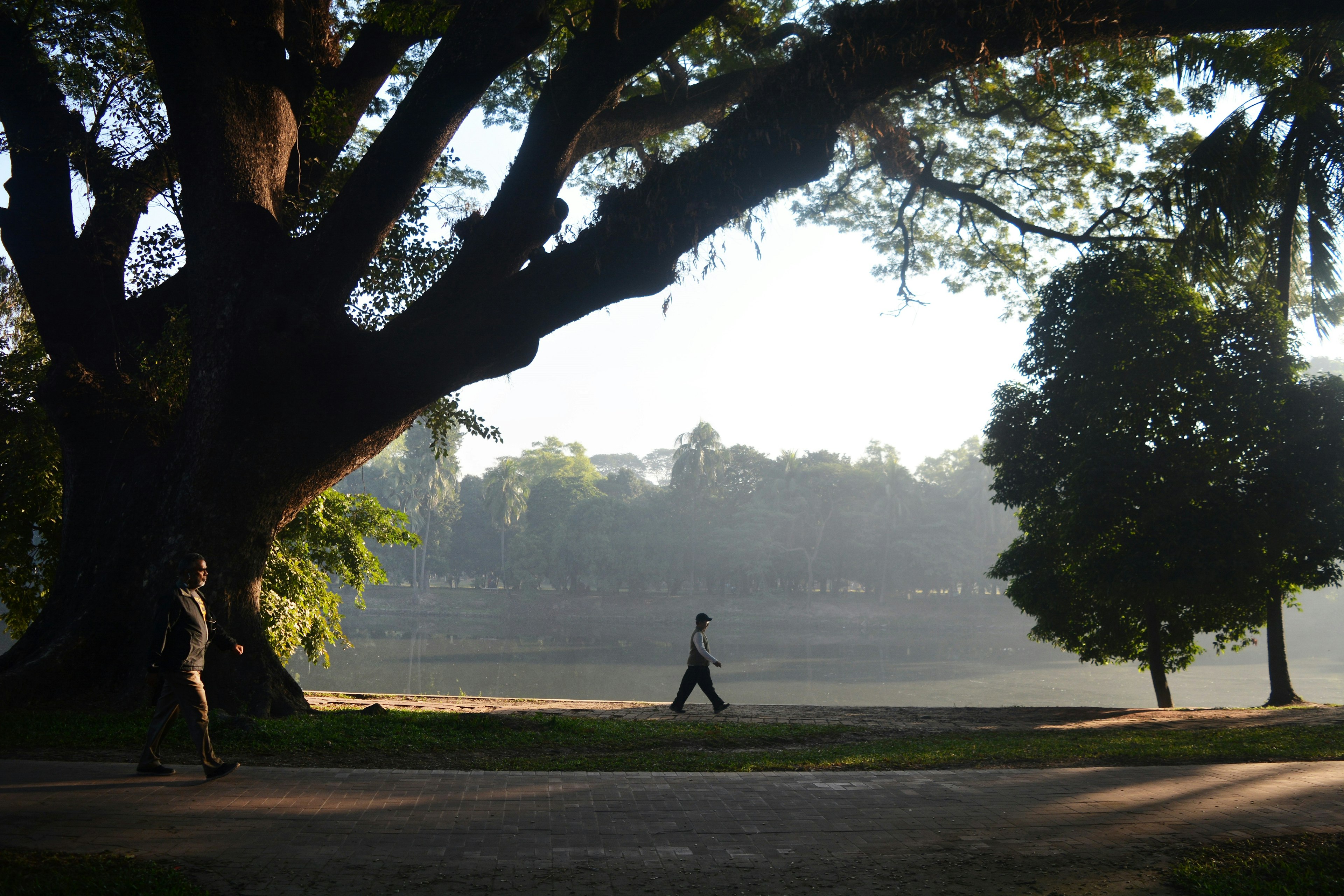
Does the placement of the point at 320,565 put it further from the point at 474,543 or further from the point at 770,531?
the point at 474,543

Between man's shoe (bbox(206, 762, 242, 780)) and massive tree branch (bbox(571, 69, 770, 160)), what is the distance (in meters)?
8.27

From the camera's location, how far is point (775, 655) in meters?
47.9

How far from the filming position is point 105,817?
477cm

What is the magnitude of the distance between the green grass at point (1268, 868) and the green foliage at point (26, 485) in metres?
14.0

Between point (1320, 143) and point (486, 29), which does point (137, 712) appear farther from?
point (1320, 143)

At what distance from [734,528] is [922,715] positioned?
50687 mm

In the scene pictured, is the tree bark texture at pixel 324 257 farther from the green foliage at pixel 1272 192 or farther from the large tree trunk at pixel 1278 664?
the large tree trunk at pixel 1278 664

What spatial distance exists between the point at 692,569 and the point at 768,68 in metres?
55.2

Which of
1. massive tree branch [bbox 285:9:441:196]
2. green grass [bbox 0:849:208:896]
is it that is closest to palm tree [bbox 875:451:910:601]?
massive tree branch [bbox 285:9:441:196]

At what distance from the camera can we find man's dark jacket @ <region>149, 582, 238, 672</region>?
5887 mm

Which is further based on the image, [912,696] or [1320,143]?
[912,696]

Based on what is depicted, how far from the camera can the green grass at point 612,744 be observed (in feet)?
22.5

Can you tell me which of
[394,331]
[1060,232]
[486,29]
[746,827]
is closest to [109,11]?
[486,29]

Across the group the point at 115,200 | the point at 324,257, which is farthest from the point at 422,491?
the point at 324,257
